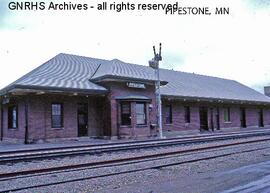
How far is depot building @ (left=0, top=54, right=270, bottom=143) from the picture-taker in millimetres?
23500

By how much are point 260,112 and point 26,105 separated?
34.2 metres

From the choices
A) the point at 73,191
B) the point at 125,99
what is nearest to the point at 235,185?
the point at 73,191

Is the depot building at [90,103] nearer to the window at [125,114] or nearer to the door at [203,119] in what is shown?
the window at [125,114]

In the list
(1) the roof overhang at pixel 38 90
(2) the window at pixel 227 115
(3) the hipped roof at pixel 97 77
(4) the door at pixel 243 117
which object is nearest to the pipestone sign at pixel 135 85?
(3) the hipped roof at pixel 97 77

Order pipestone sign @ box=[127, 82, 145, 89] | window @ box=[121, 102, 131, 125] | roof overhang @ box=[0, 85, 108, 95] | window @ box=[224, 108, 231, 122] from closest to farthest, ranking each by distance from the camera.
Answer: roof overhang @ box=[0, 85, 108, 95]
window @ box=[121, 102, 131, 125]
pipestone sign @ box=[127, 82, 145, 89]
window @ box=[224, 108, 231, 122]

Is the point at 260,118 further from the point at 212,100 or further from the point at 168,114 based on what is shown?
the point at 168,114

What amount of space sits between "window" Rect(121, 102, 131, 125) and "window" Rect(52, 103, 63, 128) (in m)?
4.79

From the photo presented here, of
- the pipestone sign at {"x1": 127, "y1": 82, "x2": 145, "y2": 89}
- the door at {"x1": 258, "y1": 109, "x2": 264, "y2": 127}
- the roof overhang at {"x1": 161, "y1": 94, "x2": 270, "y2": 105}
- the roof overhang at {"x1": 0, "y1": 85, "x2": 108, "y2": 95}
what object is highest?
the pipestone sign at {"x1": 127, "y1": 82, "x2": 145, "y2": 89}

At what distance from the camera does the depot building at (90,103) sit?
23500 millimetres

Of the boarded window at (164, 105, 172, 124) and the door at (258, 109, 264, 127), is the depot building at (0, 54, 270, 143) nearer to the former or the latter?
the boarded window at (164, 105, 172, 124)

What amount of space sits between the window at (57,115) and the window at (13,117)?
3.29m

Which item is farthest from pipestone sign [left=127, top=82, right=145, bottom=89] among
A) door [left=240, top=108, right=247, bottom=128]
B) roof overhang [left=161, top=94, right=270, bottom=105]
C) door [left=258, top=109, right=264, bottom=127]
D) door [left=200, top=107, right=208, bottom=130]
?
door [left=258, top=109, right=264, bottom=127]

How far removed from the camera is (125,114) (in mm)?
27094

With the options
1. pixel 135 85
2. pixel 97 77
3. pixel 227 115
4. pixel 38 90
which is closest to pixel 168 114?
pixel 135 85
